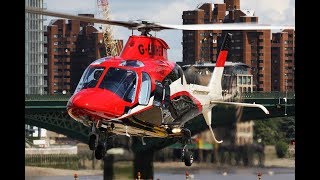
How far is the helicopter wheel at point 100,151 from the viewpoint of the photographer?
2377 centimetres

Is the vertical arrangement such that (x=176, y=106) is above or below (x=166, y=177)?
above

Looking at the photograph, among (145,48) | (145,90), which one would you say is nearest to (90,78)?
(145,90)

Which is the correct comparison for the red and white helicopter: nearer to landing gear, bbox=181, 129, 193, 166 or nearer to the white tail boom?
landing gear, bbox=181, 129, 193, 166

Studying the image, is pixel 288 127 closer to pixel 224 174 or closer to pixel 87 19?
pixel 224 174

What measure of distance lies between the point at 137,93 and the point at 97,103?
5.50 ft

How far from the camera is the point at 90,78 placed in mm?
24609

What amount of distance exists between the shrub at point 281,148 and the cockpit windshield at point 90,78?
20659 mm

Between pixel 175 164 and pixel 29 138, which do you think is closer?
pixel 175 164

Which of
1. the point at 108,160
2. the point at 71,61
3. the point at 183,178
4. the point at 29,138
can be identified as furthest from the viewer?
the point at 71,61
